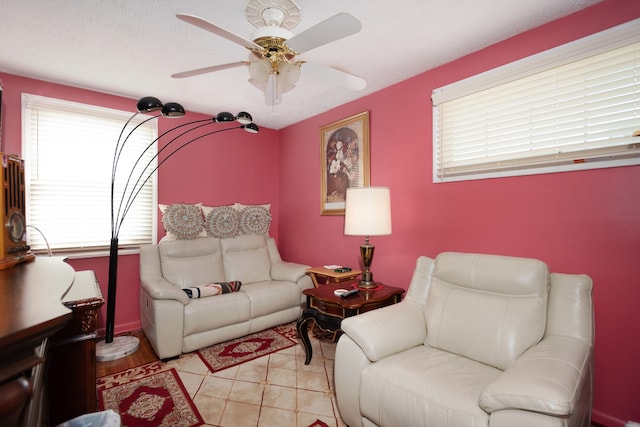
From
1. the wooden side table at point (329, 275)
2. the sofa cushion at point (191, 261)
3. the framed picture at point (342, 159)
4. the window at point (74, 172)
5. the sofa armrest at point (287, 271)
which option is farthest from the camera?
the sofa armrest at point (287, 271)

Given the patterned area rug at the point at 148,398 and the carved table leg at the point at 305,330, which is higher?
the carved table leg at the point at 305,330

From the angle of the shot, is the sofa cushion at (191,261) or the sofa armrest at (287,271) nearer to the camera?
the sofa cushion at (191,261)

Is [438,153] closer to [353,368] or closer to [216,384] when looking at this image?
[353,368]

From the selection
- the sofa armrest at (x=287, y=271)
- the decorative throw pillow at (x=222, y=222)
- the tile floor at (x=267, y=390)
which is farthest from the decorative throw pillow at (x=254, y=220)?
the tile floor at (x=267, y=390)

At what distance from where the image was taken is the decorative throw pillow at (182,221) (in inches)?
130

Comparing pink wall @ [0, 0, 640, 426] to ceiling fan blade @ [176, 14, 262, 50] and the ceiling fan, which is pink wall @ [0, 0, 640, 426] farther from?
ceiling fan blade @ [176, 14, 262, 50]

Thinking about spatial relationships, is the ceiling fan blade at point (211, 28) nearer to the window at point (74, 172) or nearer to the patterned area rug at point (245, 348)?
the patterned area rug at point (245, 348)

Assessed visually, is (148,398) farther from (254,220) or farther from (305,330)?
(254,220)

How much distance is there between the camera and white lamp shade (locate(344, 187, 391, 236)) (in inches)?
96.7

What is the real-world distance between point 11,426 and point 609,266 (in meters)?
2.55

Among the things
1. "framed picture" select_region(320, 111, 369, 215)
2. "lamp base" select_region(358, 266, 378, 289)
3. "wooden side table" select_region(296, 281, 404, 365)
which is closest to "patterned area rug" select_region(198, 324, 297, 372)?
"wooden side table" select_region(296, 281, 404, 365)

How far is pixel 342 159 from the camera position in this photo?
3.53m

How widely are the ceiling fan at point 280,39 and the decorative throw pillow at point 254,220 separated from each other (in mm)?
2134

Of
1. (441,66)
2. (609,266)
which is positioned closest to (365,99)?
(441,66)
